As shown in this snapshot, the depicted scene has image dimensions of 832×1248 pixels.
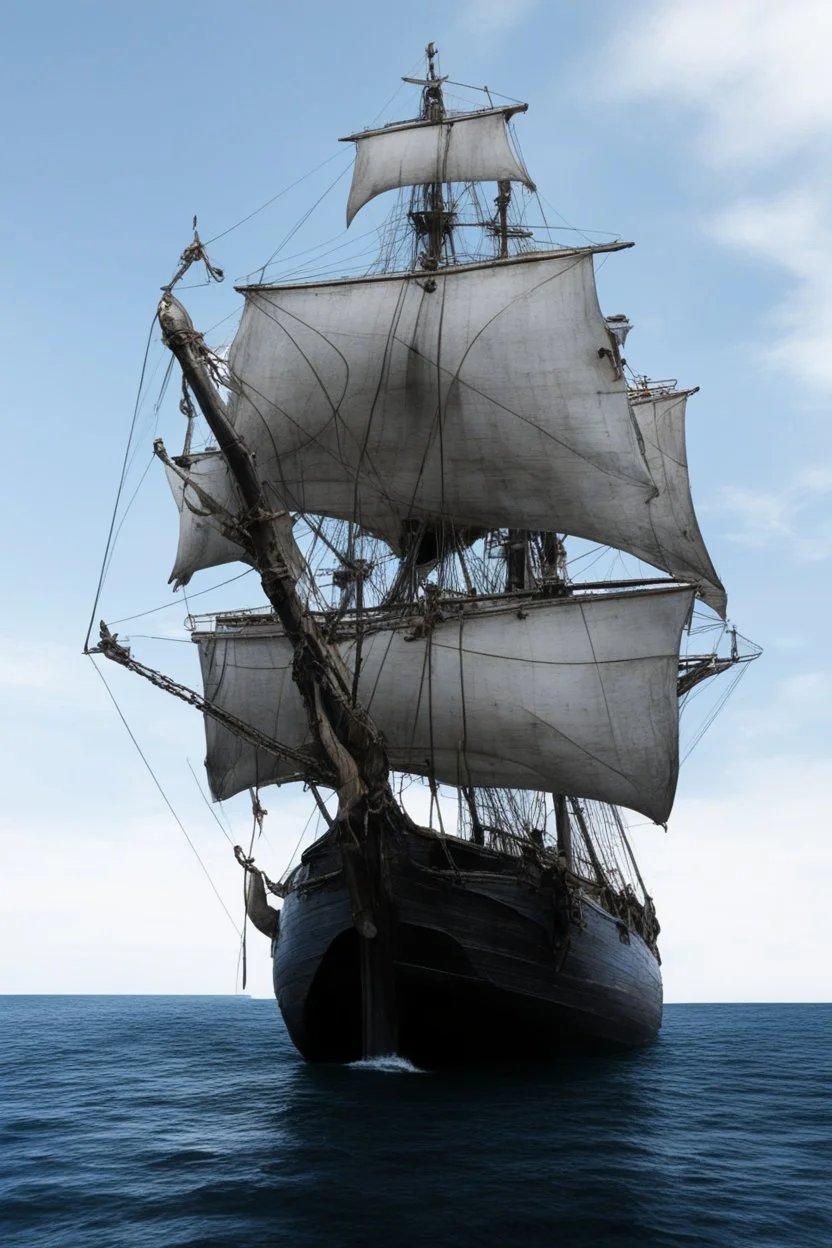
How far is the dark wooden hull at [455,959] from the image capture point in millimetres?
18625

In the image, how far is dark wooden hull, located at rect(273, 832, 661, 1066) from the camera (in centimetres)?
1862

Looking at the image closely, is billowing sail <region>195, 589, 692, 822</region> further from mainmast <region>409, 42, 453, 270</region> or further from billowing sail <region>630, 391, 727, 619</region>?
mainmast <region>409, 42, 453, 270</region>

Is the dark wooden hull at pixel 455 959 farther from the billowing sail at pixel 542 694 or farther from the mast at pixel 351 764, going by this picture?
the billowing sail at pixel 542 694

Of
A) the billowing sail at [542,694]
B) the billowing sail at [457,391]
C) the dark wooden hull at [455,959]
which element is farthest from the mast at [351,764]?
the billowing sail at [457,391]

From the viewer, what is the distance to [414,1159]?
12.8m

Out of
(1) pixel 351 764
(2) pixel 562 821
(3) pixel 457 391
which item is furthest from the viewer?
(2) pixel 562 821

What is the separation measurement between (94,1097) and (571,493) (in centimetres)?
1506

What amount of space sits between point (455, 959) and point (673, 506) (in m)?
13.4

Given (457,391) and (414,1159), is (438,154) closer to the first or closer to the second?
(457,391)

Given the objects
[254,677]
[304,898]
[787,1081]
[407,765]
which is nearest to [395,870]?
[304,898]

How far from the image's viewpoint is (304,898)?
2055 cm

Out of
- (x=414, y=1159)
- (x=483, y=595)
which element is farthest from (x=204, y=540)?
(x=414, y=1159)

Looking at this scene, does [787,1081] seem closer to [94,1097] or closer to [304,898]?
[304,898]

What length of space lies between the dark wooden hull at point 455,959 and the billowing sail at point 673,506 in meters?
7.87
